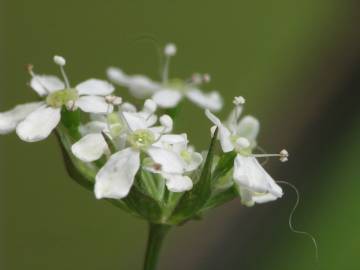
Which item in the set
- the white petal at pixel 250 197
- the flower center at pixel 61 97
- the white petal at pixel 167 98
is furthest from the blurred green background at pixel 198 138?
the flower center at pixel 61 97

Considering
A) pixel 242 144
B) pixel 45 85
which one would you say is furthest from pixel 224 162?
pixel 45 85

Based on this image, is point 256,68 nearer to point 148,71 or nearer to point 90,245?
point 148,71

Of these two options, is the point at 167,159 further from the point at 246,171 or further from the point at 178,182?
the point at 246,171

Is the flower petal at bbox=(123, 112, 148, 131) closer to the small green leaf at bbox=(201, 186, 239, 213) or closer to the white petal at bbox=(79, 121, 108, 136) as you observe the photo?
the white petal at bbox=(79, 121, 108, 136)

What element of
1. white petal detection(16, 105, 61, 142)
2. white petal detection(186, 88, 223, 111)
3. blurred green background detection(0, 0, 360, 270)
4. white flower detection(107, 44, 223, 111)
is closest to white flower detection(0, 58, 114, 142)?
white petal detection(16, 105, 61, 142)

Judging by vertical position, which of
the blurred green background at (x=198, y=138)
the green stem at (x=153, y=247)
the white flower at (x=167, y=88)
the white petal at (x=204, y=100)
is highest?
the white flower at (x=167, y=88)

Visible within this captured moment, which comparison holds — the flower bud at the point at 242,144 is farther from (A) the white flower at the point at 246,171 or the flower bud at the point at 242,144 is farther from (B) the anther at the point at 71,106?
(B) the anther at the point at 71,106
